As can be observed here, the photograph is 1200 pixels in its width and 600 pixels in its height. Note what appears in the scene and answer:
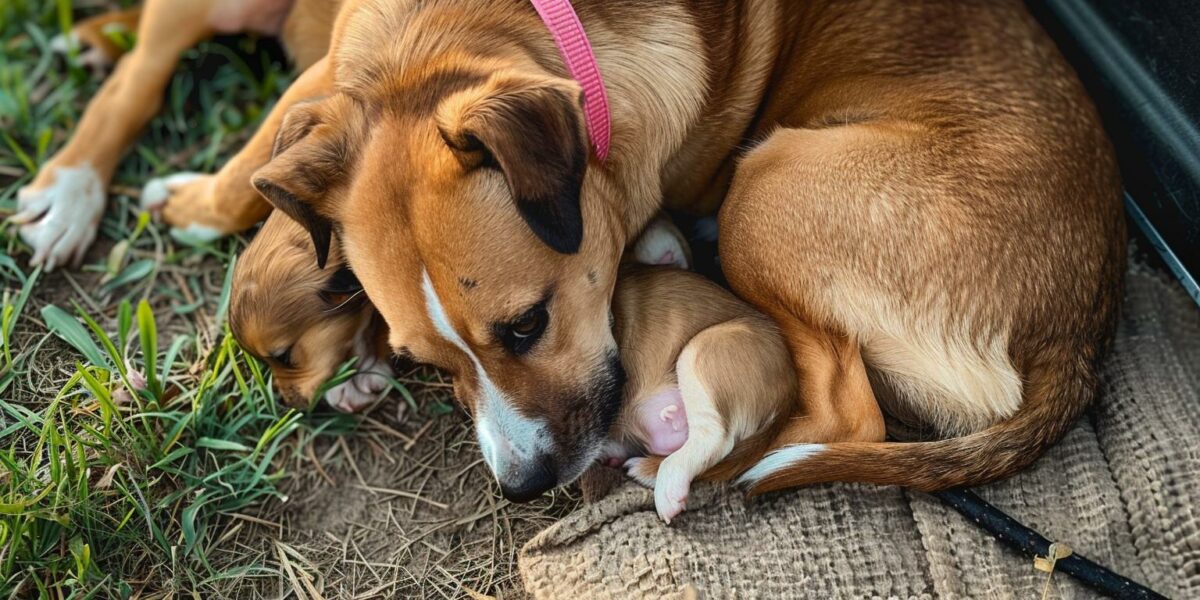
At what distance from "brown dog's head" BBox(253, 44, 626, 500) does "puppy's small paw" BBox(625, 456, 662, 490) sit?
0.54ft

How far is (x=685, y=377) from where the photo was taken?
9.84 feet

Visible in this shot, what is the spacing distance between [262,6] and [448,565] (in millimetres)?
2461

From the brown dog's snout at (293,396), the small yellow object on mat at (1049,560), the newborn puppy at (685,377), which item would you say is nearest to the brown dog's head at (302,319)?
the brown dog's snout at (293,396)

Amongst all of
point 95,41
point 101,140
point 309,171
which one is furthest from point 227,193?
point 95,41

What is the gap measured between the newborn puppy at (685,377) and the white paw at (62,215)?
6.88 feet

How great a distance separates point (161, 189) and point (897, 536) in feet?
9.80

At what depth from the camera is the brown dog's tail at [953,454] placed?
9.23 feet

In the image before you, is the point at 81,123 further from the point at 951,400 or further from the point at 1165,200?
the point at 1165,200

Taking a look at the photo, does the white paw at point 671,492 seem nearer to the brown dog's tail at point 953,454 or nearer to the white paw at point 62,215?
the brown dog's tail at point 953,454

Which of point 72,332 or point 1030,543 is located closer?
point 1030,543

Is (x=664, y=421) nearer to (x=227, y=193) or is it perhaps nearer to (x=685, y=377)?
(x=685, y=377)

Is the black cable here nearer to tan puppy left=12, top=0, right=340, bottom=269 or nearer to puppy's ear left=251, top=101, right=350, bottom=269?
puppy's ear left=251, top=101, right=350, bottom=269

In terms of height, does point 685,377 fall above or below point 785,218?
below

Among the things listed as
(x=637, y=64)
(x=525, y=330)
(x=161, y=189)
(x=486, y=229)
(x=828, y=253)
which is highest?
(x=637, y=64)
